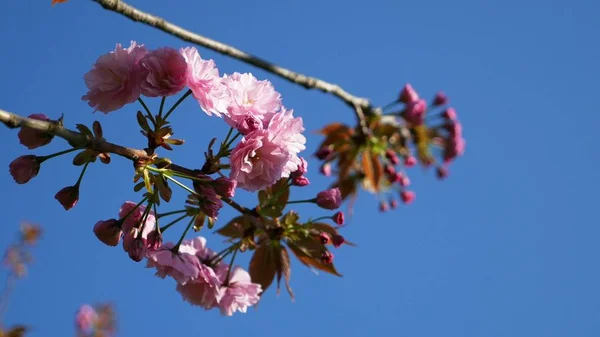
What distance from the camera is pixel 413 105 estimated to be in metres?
3.34

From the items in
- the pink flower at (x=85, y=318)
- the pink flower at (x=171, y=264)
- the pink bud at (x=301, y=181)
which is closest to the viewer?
the pink flower at (x=171, y=264)

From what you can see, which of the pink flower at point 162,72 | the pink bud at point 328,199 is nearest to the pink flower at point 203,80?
the pink flower at point 162,72

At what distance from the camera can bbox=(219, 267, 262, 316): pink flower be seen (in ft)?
6.15

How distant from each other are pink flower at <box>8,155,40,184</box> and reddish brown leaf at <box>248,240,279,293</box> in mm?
940

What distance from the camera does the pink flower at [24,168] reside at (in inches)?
48.9

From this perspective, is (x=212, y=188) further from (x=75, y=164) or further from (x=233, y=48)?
(x=233, y=48)

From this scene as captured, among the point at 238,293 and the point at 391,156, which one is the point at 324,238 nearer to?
the point at 238,293

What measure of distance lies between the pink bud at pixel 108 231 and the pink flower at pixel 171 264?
0.43 feet

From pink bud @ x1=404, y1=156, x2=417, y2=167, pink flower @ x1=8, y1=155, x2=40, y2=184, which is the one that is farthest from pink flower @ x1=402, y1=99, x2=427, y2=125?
pink flower @ x1=8, y1=155, x2=40, y2=184

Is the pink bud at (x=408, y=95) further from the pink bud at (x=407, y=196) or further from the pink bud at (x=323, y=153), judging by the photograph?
the pink bud at (x=407, y=196)

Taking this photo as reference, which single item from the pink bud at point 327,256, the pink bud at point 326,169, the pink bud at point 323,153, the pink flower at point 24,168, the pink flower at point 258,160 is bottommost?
the pink flower at point 24,168

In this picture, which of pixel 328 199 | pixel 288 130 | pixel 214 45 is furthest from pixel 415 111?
pixel 288 130

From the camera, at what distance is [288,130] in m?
1.42

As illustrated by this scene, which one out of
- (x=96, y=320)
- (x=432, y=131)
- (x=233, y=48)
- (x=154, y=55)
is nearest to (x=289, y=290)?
(x=233, y=48)
